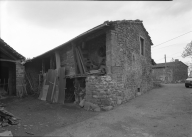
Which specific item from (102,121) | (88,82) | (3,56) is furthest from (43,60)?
(102,121)

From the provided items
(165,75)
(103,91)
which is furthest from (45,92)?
(165,75)

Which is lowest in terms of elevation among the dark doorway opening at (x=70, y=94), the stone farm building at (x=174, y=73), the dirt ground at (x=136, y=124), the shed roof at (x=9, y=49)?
the dirt ground at (x=136, y=124)

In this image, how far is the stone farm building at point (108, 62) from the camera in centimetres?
659

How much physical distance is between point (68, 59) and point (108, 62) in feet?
11.4

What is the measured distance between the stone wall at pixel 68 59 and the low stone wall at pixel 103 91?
7.56 feet

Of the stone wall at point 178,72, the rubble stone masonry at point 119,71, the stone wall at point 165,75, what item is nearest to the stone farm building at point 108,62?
the rubble stone masonry at point 119,71

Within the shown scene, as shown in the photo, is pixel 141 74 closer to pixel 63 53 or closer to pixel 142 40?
pixel 142 40

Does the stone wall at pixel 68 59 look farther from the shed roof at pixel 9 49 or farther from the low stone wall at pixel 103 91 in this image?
the shed roof at pixel 9 49

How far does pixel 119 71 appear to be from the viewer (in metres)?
6.99

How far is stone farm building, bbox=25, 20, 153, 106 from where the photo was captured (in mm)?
6586

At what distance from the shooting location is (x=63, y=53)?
384 inches

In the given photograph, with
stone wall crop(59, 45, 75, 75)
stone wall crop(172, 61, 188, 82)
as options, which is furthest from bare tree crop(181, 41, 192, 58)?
stone wall crop(59, 45, 75, 75)

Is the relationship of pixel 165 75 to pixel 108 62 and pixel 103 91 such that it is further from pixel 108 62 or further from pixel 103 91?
pixel 103 91

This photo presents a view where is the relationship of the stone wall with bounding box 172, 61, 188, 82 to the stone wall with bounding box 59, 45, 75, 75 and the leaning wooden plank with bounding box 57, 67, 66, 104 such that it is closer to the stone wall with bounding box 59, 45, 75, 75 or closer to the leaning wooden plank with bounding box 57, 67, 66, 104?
the stone wall with bounding box 59, 45, 75, 75
